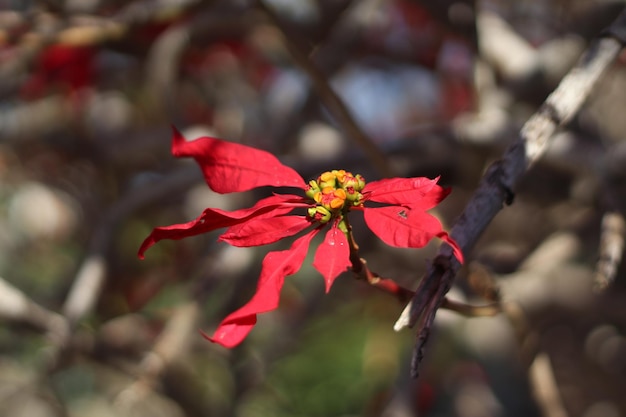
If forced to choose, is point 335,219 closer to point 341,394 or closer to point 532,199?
point 532,199

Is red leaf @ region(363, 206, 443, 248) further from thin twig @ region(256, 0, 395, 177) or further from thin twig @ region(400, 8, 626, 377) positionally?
thin twig @ region(256, 0, 395, 177)

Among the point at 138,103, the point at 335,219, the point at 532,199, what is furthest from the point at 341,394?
the point at 335,219

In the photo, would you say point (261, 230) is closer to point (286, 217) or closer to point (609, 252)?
point (286, 217)

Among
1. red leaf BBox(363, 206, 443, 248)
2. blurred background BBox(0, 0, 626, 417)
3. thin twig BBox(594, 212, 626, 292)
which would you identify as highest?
red leaf BBox(363, 206, 443, 248)

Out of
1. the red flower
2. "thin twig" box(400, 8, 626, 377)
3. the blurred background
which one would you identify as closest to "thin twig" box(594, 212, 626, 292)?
the blurred background

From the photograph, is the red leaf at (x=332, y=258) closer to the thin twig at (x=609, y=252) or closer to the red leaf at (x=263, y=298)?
the red leaf at (x=263, y=298)

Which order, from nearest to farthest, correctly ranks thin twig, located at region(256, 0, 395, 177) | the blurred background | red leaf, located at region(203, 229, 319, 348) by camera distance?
red leaf, located at region(203, 229, 319, 348), thin twig, located at region(256, 0, 395, 177), the blurred background

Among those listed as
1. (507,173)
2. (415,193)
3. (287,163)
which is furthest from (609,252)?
(287,163)

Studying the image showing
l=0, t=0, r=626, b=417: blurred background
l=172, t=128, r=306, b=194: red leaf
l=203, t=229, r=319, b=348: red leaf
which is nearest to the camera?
l=203, t=229, r=319, b=348: red leaf
